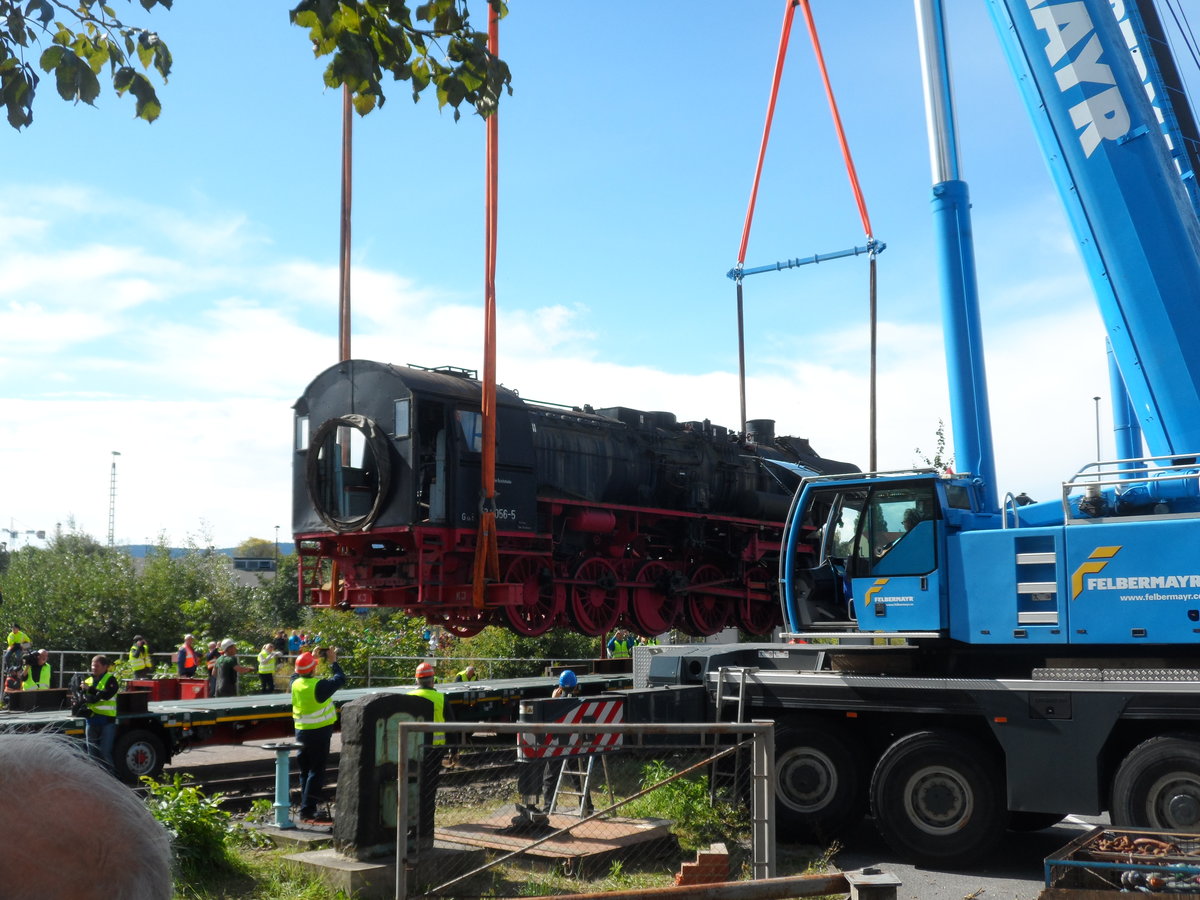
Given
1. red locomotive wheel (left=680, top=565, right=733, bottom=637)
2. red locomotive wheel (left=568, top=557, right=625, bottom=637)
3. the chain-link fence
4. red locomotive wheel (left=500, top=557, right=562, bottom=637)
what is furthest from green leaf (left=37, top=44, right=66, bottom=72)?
red locomotive wheel (left=680, top=565, right=733, bottom=637)

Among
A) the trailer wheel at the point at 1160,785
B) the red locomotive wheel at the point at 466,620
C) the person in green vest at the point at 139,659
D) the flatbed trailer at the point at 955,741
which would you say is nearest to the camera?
the trailer wheel at the point at 1160,785

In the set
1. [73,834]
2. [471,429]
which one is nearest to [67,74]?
[73,834]

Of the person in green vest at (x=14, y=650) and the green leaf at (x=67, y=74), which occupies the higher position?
the green leaf at (x=67, y=74)

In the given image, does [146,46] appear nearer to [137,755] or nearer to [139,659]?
[137,755]

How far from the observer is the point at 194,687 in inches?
802

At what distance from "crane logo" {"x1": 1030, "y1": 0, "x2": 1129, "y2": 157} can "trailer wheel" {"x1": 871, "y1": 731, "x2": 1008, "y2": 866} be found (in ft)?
16.4

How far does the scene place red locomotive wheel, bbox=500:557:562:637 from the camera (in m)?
17.0

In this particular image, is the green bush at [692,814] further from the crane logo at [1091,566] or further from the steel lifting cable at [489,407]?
the steel lifting cable at [489,407]

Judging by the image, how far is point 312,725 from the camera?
10797mm

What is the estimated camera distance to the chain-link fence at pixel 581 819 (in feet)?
20.7

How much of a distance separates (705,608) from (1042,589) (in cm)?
1267

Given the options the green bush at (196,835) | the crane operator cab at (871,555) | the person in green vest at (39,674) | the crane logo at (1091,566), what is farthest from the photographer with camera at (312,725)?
the person in green vest at (39,674)

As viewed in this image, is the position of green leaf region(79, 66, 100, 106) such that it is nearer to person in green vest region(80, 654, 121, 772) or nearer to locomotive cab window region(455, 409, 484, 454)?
person in green vest region(80, 654, 121, 772)

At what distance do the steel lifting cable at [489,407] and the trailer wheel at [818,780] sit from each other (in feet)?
22.2
